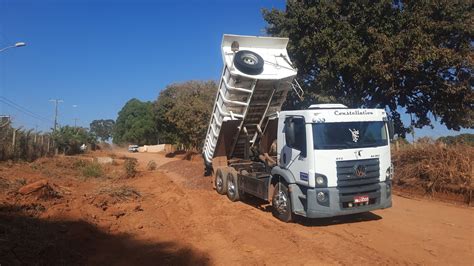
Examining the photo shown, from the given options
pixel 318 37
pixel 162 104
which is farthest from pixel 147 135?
pixel 318 37

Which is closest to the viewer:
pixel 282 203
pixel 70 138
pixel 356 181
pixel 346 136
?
pixel 356 181

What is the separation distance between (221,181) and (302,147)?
17.5 feet

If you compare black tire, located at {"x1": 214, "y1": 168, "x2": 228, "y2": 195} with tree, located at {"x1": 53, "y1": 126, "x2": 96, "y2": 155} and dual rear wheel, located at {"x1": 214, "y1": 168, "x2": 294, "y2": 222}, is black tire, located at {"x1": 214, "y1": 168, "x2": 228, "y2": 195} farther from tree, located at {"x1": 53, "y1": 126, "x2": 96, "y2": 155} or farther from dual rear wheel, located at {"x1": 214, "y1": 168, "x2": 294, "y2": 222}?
tree, located at {"x1": 53, "y1": 126, "x2": 96, "y2": 155}

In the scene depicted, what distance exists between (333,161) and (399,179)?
22.3 ft

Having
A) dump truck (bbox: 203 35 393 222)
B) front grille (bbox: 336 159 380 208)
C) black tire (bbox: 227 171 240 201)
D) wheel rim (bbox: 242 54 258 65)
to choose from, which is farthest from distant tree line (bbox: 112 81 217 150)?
front grille (bbox: 336 159 380 208)

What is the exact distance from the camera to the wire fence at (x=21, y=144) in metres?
22.5

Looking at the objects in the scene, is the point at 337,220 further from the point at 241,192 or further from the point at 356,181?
the point at 241,192

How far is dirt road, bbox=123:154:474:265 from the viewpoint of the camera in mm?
7195

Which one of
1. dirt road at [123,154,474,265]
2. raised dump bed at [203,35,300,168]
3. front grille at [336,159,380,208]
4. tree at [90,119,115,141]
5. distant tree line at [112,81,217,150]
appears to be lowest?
dirt road at [123,154,474,265]

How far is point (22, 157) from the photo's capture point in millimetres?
25094

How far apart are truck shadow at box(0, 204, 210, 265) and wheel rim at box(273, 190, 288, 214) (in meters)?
2.75

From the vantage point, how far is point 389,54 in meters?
17.1

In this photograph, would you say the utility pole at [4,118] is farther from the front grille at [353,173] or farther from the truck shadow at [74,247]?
the front grille at [353,173]

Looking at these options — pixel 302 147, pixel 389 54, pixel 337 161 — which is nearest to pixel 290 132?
pixel 302 147
